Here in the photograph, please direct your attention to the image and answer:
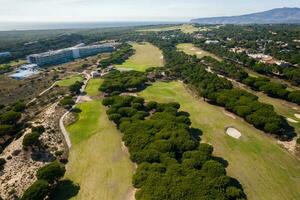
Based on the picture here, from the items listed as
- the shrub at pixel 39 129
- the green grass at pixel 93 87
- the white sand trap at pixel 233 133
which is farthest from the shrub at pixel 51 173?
the green grass at pixel 93 87

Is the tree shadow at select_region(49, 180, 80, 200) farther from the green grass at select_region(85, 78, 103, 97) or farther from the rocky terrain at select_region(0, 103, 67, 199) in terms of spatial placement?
the green grass at select_region(85, 78, 103, 97)

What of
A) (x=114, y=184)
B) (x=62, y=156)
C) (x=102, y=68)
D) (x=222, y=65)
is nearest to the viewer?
(x=114, y=184)

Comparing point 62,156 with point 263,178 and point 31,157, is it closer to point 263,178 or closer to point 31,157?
point 31,157

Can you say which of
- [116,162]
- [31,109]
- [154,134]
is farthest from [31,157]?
[31,109]

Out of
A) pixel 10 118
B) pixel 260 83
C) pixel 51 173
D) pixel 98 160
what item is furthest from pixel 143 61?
pixel 51 173

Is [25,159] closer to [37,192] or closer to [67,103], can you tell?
[37,192]

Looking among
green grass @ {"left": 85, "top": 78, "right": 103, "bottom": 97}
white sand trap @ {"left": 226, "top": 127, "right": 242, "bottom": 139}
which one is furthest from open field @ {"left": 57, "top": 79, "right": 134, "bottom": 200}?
white sand trap @ {"left": 226, "top": 127, "right": 242, "bottom": 139}
